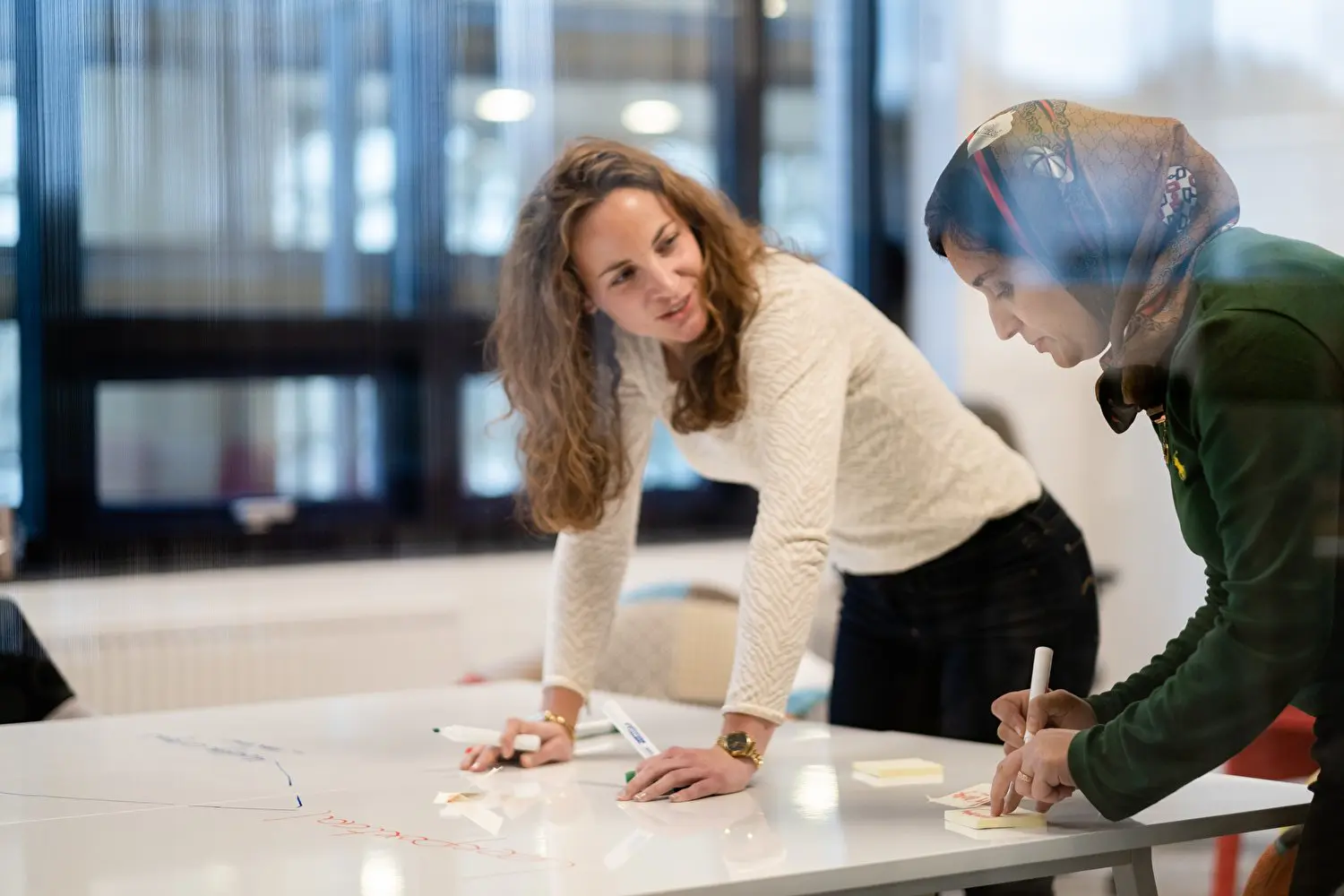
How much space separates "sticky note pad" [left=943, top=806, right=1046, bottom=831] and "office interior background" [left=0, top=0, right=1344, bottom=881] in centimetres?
113

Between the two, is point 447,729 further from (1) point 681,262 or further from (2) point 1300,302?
(2) point 1300,302

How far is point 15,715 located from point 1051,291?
1382 millimetres

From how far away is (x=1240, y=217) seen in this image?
0.96m

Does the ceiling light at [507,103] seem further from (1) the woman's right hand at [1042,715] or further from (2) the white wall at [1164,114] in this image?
(1) the woman's right hand at [1042,715]

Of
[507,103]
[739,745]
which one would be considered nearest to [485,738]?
[739,745]

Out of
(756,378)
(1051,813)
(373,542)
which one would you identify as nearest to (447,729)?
(756,378)

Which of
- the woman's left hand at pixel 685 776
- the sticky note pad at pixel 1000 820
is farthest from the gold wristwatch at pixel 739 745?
the sticky note pad at pixel 1000 820

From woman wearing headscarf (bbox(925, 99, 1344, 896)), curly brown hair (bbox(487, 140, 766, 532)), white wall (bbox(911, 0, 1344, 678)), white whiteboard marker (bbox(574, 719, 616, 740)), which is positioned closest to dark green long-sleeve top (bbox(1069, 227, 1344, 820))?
woman wearing headscarf (bbox(925, 99, 1344, 896))

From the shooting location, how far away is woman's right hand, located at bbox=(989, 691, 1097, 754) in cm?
111

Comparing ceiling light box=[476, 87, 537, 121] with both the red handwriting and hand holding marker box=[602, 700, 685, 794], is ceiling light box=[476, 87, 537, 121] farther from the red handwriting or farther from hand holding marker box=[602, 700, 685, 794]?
the red handwriting

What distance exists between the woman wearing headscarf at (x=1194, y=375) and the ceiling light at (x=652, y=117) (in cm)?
231

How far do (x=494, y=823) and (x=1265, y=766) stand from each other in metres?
0.63

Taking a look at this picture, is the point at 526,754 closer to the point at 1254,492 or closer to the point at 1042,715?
the point at 1042,715

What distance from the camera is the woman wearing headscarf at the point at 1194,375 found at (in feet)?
2.81
